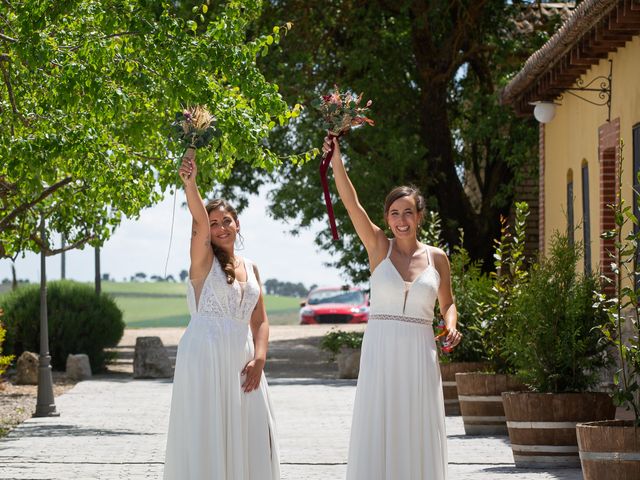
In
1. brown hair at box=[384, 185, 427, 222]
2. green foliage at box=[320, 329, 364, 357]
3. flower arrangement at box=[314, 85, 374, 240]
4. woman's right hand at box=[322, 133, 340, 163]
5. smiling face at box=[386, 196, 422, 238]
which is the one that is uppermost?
flower arrangement at box=[314, 85, 374, 240]

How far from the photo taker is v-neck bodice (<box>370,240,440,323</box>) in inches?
304

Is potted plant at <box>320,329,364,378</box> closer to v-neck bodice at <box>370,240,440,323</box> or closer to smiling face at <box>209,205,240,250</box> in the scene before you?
v-neck bodice at <box>370,240,440,323</box>

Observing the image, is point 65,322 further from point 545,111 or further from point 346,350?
point 545,111

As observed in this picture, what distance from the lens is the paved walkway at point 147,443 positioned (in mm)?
11094

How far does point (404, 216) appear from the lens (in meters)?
7.75

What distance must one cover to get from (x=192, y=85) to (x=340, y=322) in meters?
32.3

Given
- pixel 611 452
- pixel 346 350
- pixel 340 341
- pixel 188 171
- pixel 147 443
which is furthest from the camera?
pixel 340 341

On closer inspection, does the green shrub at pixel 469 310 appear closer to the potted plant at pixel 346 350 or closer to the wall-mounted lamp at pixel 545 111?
the wall-mounted lamp at pixel 545 111

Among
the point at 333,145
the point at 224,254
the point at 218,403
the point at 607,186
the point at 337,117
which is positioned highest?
the point at 607,186

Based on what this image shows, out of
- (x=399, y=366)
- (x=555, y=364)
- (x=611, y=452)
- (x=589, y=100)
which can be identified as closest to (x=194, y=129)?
(x=399, y=366)

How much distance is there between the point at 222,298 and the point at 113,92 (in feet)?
19.4

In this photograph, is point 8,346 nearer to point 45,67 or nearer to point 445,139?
point 445,139

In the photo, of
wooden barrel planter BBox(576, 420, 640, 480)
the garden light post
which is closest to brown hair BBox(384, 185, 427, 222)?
wooden barrel planter BBox(576, 420, 640, 480)

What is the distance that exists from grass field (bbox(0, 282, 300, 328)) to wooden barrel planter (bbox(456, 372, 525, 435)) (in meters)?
48.1
